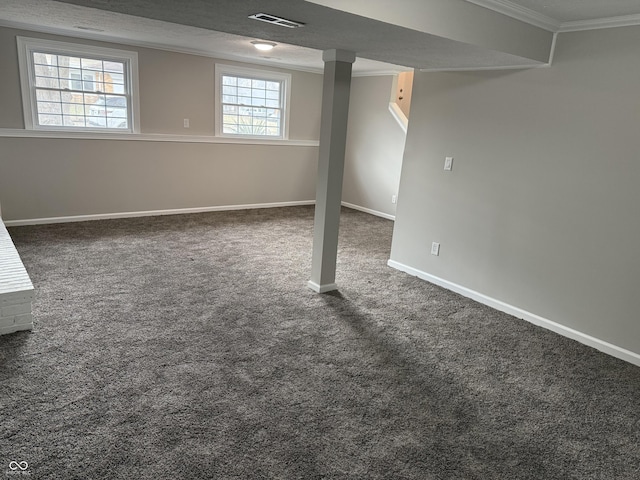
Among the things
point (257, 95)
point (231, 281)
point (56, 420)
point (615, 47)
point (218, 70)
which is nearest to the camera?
point (56, 420)

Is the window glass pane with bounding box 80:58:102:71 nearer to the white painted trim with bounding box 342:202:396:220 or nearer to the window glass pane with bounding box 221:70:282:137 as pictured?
the window glass pane with bounding box 221:70:282:137

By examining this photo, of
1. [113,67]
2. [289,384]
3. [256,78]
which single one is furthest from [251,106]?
[289,384]

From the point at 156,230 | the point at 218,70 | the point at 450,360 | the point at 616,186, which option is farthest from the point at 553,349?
the point at 218,70

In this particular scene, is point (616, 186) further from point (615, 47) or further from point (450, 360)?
point (450, 360)

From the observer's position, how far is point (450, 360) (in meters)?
2.89

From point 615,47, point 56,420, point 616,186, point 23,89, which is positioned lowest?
point 56,420

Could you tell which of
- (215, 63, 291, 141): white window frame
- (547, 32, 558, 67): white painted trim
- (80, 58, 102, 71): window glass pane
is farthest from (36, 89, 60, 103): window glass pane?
(547, 32, 558, 67): white painted trim

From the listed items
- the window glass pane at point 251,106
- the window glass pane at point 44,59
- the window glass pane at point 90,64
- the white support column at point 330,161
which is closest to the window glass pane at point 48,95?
the window glass pane at point 44,59

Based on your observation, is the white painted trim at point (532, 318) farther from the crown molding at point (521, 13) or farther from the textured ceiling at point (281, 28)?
the crown molding at point (521, 13)

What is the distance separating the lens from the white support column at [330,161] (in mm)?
3389

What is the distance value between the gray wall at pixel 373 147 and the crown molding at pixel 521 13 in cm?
353

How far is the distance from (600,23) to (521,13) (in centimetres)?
57

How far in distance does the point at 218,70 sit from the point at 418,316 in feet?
15.0

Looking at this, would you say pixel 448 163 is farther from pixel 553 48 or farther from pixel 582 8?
pixel 582 8
